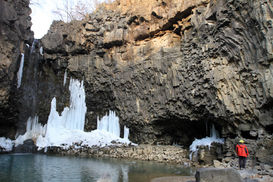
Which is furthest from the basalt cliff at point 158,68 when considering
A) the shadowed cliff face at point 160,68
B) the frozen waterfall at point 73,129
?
the frozen waterfall at point 73,129

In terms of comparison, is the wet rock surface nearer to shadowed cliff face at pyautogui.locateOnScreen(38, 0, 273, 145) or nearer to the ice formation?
shadowed cliff face at pyautogui.locateOnScreen(38, 0, 273, 145)

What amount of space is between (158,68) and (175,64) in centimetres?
162

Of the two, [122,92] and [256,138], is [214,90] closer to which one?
[256,138]

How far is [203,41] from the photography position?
1450 centimetres

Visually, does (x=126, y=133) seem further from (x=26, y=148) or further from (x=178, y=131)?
(x=26, y=148)

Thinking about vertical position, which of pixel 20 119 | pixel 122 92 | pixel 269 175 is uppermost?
pixel 122 92

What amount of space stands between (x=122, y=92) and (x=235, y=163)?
12.2 meters

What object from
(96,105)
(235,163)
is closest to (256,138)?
(235,163)

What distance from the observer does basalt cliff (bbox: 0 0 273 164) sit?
11.6 meters

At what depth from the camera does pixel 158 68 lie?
17328 millimetres

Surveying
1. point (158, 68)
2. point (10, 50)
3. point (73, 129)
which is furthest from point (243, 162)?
point (10, 50)

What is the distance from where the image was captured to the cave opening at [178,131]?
1736 cm

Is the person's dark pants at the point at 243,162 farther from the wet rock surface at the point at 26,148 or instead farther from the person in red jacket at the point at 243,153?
the wet rock surface at the point at 26,148

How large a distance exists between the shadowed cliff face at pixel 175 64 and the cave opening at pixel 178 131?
0.09 metres
